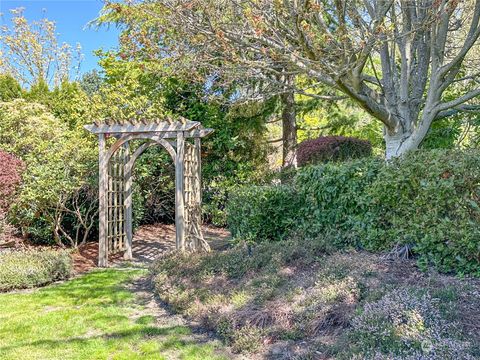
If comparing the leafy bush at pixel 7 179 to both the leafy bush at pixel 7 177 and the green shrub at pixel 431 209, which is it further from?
the green shrub at pixel 431 209

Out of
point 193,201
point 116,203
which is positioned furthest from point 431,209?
point 116,203

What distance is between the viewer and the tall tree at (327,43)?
4.97m

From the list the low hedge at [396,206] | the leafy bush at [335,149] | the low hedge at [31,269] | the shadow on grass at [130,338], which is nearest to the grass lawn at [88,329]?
the shadow on grass at [130,338]

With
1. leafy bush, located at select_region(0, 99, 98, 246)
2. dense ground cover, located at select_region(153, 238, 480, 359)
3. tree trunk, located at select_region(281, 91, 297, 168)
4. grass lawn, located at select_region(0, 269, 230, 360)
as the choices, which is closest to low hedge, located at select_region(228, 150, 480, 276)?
dense ground cover, located at select_region(153, 238, 480, 359)

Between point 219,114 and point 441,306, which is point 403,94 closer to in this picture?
point 441,306

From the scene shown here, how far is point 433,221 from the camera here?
13.4ft

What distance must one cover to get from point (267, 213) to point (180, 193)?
156cm

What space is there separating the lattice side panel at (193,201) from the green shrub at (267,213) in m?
0.71

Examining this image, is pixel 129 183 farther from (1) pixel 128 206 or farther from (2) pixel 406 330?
(2) pixel 406 330

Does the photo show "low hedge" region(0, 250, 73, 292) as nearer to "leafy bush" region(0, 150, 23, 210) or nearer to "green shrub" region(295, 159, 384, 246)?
"leafy bush" region(0, 150, 23, 210)

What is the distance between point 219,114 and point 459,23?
5.80 metres

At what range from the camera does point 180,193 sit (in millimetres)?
6684

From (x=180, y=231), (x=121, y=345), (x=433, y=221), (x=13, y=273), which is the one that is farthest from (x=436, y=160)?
(x=13, y=273)

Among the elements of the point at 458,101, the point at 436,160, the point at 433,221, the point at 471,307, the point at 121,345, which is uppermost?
the point at 458,101
